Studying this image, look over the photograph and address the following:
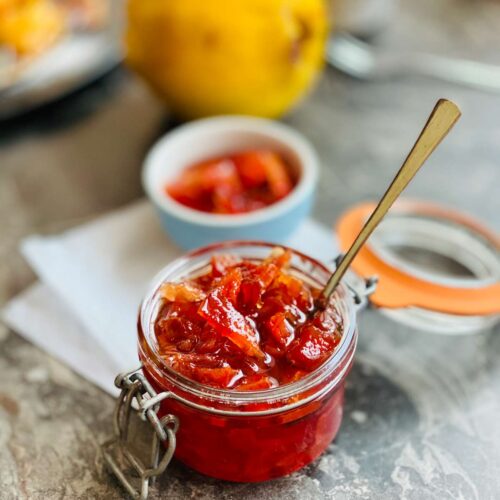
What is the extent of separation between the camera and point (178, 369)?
0.58 m

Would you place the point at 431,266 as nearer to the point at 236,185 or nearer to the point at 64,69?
the point at 236,185

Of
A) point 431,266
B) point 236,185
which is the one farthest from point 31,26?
point 431,266

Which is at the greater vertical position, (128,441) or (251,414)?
(251,414)

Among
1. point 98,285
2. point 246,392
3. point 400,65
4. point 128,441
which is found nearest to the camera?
point 246,392

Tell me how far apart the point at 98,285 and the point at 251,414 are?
14.3 inches

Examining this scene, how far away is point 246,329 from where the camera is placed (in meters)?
0.59

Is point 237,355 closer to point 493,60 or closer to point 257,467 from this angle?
point 257,467

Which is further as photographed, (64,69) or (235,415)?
(64,69)

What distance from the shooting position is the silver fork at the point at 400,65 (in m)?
1.25

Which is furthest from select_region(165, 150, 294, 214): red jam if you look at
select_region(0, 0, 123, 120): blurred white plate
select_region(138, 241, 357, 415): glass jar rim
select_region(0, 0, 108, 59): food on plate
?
select_region(0, 0, 108, 59): food on plate

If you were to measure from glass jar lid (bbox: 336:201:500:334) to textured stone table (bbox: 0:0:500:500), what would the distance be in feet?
0.13

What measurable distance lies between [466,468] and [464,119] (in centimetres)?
66

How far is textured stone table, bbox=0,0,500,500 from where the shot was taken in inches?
25.5

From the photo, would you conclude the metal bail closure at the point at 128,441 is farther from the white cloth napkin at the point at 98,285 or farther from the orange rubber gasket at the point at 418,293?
the orange rubber gasket at the point at 418,293
